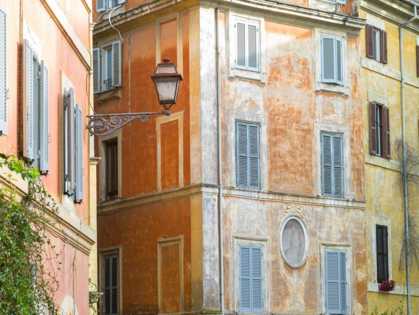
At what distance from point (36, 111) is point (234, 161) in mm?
15771

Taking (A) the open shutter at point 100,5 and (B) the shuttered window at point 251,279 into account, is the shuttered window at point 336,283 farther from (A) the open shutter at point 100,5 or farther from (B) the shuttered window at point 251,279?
(A) the open shutter at point 100,5

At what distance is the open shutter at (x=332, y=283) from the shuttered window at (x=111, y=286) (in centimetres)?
561

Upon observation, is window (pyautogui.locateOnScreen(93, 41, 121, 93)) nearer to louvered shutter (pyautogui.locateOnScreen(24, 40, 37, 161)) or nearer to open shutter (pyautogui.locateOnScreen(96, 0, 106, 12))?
open shutter (pyautogui.locateOnScreen(96, 0, 106, 12))

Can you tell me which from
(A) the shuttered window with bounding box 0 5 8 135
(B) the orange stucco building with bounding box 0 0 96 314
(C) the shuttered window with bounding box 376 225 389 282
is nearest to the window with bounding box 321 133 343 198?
(C) the shuttered window with bounding box 376 225 389 282

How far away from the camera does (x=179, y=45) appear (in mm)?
27969

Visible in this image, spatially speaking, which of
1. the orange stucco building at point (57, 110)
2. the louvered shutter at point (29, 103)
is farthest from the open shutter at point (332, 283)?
the louvered shutter at point (29, 103)

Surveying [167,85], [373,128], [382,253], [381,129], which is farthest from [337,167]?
[167,85]

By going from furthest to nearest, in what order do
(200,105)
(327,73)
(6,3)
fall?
(327,73) → (200,105) → (6,3)

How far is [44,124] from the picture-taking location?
1223cm

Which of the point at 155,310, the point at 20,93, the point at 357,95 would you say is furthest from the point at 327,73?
the point at 20,93

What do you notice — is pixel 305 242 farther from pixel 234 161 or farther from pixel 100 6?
pixel 100 6

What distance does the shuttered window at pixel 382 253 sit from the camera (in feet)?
100

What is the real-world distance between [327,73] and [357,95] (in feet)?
3.98

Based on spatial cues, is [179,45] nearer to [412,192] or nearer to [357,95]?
[357,95]
